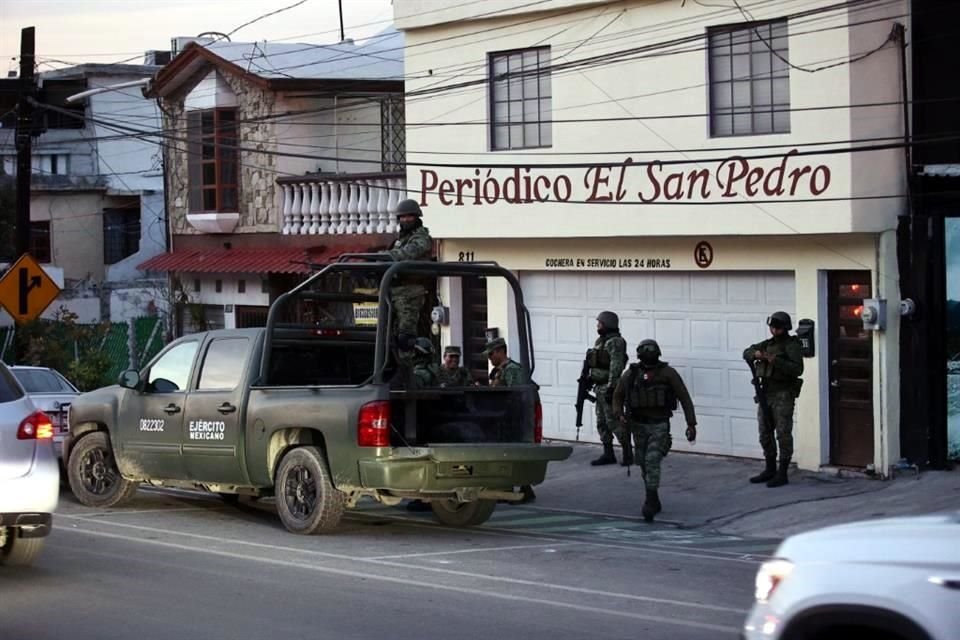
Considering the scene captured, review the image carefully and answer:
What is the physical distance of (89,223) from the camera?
4131 centimetres

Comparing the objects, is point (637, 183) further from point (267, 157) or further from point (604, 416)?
point (267, 157)

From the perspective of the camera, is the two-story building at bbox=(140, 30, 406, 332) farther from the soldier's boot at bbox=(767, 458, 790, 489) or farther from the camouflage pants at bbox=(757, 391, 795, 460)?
the soldier's boot at bbox=(767, 458, 790, 489)

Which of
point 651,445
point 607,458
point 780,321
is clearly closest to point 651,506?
point 651,445

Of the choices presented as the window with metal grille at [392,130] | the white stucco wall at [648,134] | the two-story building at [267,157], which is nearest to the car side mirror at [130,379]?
the white stucco wall at [648,134]

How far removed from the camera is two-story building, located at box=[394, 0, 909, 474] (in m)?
16.2

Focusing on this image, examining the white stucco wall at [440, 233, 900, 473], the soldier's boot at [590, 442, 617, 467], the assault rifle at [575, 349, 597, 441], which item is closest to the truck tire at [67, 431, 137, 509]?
the assault rifle at [575, 349, 597, 441]

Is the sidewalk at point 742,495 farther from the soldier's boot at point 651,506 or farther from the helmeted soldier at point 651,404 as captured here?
the helmeted soldier at point 651,404

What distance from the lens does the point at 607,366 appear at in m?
17.2

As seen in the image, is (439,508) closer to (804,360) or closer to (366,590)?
(366,590)

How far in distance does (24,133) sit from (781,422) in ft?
45.7

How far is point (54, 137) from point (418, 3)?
25244mm

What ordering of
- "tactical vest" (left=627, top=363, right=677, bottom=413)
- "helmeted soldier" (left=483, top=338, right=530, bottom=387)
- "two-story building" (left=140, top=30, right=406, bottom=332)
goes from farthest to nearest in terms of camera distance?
"two-story building" (left=140, top=30, right=406, bottom=332), "tactical vest" (left=627, top=363, right=677, bottom=413), "helmeted soldier" (left=483, top=338, right=530, bottom=387)

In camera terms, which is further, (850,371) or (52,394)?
(52,394)

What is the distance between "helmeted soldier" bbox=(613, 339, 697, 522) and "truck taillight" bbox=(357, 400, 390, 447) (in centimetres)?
308
